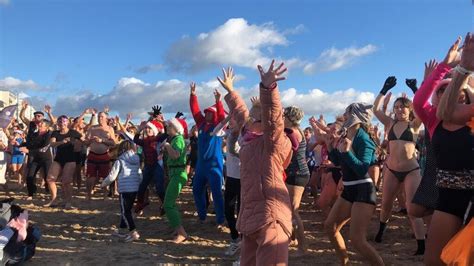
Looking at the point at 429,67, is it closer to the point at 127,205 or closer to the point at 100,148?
the point at 127,205

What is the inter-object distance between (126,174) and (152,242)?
113 cm

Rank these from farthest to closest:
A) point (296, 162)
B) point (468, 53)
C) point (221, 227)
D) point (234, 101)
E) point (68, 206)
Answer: point (68, 206) → point (221, 227) → point (296, 162) → point (234, 101) → point (468, 53)

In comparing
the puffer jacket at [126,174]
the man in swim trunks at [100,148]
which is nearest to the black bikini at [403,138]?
the puffer jacket at [126,174]

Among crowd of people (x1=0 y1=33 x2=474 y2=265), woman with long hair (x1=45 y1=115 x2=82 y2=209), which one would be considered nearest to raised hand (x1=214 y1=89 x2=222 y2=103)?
crowd of people (x1=0 y1=33 x2=474 y2=265)

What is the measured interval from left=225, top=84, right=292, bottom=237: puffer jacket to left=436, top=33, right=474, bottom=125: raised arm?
114 centimetres

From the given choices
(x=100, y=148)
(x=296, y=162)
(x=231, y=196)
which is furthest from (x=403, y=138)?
(x=100, y=148)

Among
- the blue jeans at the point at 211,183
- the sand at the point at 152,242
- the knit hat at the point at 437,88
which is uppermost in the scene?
the knit hat at the point at 437,88

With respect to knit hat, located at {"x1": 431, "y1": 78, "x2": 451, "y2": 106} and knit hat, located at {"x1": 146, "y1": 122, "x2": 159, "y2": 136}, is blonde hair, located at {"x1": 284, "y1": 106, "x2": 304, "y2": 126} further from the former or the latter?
knit hat, located at {"x1": 146, "y1": 122, "x2": 159, "y2": 136}

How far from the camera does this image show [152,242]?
692 cm

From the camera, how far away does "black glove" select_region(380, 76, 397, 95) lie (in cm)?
587

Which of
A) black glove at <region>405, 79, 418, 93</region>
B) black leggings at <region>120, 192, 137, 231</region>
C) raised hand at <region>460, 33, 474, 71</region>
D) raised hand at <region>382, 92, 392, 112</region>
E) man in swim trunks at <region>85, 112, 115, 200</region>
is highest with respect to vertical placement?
black glove at <region>405, 79, 418, 93</region>

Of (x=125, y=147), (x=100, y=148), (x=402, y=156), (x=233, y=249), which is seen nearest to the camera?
(x=402, y=156)

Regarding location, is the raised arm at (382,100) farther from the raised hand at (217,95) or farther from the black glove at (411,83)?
the raised hand at (217,95)

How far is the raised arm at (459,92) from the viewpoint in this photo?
2850 millimetres
